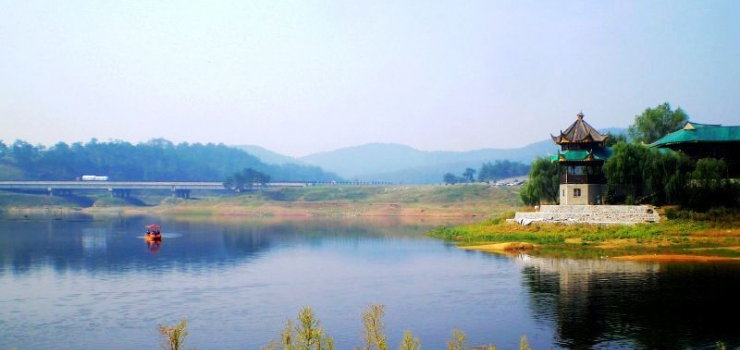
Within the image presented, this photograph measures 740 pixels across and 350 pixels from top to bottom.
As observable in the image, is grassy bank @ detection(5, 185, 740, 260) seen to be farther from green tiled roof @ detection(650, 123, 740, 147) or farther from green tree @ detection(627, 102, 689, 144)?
green tree @ detection(627, 102, 689, 144)

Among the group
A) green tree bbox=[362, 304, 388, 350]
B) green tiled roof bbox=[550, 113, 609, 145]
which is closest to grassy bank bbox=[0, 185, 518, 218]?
green tiled roof bbox=[550, 113, 609, 145]

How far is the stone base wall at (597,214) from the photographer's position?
2793 inches

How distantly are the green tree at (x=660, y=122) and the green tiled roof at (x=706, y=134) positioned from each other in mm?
23093

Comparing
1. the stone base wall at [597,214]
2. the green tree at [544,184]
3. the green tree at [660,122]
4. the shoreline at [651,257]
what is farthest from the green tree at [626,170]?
the green tree at [660,122]

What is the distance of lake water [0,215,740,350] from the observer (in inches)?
1398

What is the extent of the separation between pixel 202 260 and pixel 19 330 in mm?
31278

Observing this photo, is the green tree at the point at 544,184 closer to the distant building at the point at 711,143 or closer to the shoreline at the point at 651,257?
the distant building at the point at 711,143

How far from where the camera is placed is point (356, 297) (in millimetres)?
47500

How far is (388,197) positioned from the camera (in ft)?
608

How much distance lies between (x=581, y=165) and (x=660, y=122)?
98.8 ft

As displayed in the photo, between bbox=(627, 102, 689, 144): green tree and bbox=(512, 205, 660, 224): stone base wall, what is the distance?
3109cm

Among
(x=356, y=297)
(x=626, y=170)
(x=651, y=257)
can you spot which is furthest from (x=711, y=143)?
(x=356, y=297)

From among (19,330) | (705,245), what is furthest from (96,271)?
(705,245)

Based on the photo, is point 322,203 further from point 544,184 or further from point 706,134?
point 706,134
